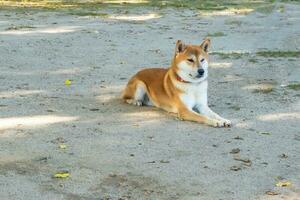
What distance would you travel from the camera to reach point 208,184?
5379 mm

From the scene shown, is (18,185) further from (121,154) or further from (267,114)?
(267,114)

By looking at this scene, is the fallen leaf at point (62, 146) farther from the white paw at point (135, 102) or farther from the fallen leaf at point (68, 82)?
the fallen leaf at point (68, 82)

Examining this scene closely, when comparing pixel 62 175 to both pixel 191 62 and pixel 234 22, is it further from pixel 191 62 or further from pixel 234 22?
pixel 234 22

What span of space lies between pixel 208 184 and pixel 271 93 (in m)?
3.87

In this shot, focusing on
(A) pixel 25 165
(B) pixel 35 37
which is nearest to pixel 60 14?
(B) pixel 35 37

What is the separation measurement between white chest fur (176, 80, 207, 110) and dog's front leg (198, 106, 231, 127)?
0.05 metres

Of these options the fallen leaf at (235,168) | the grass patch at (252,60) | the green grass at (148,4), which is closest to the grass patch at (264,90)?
the grass patch at (252,60)

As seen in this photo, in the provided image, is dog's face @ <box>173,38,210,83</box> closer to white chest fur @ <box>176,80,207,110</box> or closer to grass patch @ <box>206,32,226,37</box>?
white chest fur @ <box>176,80,207,110</box>

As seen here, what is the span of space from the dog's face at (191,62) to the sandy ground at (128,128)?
1.75 feet

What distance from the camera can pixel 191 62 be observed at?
7.46m

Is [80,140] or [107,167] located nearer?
[107,167]

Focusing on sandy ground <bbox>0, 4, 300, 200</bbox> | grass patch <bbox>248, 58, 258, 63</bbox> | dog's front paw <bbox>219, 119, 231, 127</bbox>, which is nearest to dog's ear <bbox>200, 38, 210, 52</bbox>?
sandy ground <bbox>0, 4, 300, 200</bbox>

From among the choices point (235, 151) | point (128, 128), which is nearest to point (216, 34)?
point (128, 128)

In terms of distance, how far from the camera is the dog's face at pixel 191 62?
744 centimetres
